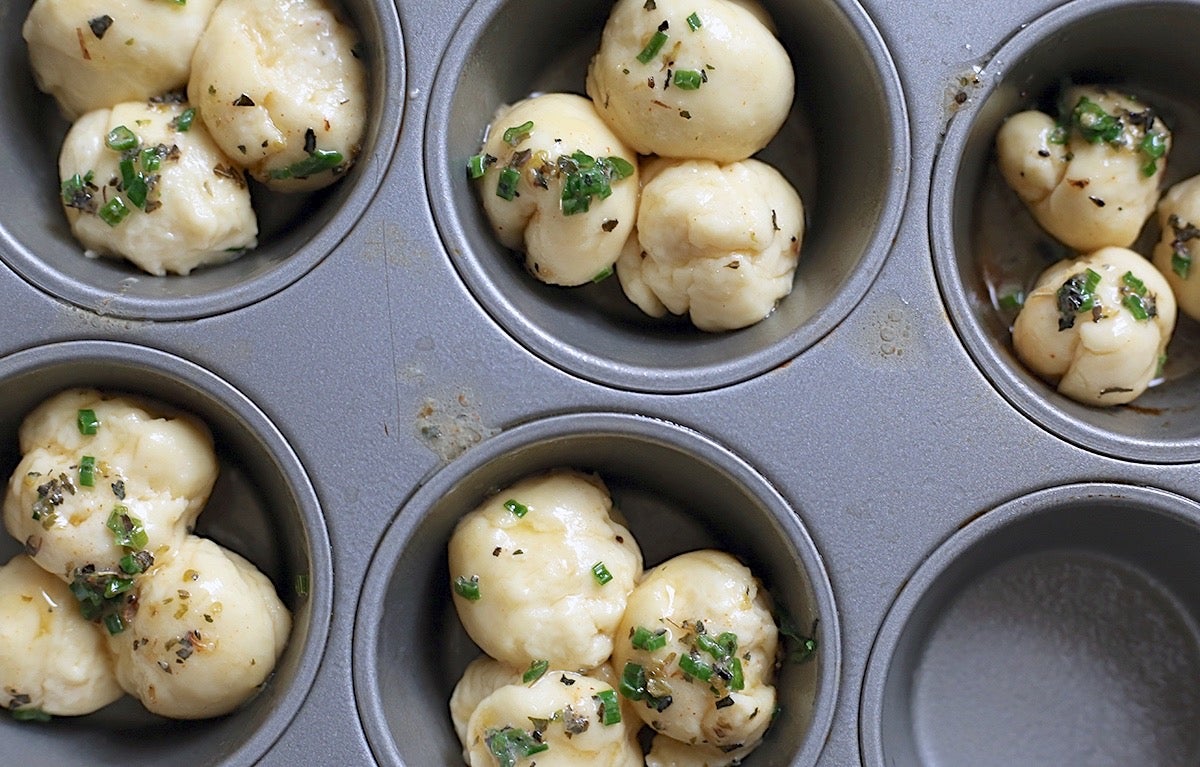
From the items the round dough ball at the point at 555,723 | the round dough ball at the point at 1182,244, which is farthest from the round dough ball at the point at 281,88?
the round dough ball at the point at 1182,244

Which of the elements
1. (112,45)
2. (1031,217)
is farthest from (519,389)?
(1031,217)

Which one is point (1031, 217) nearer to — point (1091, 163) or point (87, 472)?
point (1091, 163)

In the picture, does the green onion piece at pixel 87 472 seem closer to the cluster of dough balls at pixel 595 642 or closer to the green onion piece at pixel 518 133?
the cluster of dough balls at pixel 595 642

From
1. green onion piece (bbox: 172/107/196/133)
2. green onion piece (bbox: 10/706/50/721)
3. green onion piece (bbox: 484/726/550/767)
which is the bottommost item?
green onion piece (bbox: 10/706/50/721)

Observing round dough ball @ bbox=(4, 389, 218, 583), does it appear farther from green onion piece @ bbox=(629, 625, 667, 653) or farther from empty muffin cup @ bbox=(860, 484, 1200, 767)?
empty muffin cup @ bbox=(860, 484, 1200, 767)

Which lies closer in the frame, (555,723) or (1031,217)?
(555,723)

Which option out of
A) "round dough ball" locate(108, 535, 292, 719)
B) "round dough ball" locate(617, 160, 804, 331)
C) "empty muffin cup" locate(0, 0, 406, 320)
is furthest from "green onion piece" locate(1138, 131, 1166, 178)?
"round dough ball" locate(108, 535, 292, 719)

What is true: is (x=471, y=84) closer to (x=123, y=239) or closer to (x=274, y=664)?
(x=123, y=239)
